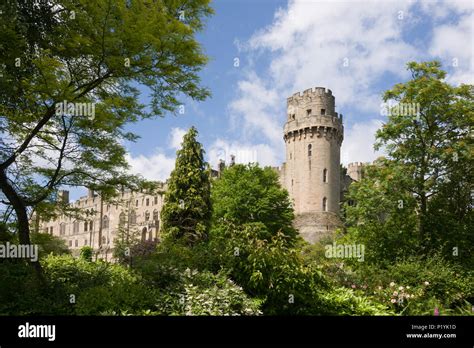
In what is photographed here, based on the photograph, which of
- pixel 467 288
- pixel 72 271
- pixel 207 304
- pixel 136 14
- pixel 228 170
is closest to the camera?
pixel 207 304

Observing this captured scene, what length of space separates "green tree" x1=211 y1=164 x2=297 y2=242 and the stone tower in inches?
481

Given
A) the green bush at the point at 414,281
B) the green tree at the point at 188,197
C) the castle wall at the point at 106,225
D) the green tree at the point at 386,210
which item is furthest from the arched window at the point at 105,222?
the green bush at the point at 414,281

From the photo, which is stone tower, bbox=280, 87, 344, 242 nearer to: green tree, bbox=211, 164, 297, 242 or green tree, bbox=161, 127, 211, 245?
green tree, bbox=211, 164, 297, 242

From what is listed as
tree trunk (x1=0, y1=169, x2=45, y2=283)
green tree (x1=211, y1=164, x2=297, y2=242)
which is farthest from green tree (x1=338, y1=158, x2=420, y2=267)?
green tree (x1=211, y1=164, x2=297, y2=242)

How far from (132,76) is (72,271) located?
20.5 ft

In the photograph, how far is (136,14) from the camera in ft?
47.3

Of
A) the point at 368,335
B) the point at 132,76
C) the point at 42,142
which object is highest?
the point at 132,76

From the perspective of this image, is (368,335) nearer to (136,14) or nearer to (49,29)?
(136,14)

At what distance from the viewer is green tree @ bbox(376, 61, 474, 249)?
69.8ft

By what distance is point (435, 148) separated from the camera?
2123 centimetres

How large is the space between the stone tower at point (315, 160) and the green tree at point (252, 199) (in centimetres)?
1222

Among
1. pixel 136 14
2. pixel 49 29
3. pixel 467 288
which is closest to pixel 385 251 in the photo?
pixel 467 288

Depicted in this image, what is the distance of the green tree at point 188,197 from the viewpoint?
32531 mm

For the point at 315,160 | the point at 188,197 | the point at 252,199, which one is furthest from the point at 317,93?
the point at 188,197
